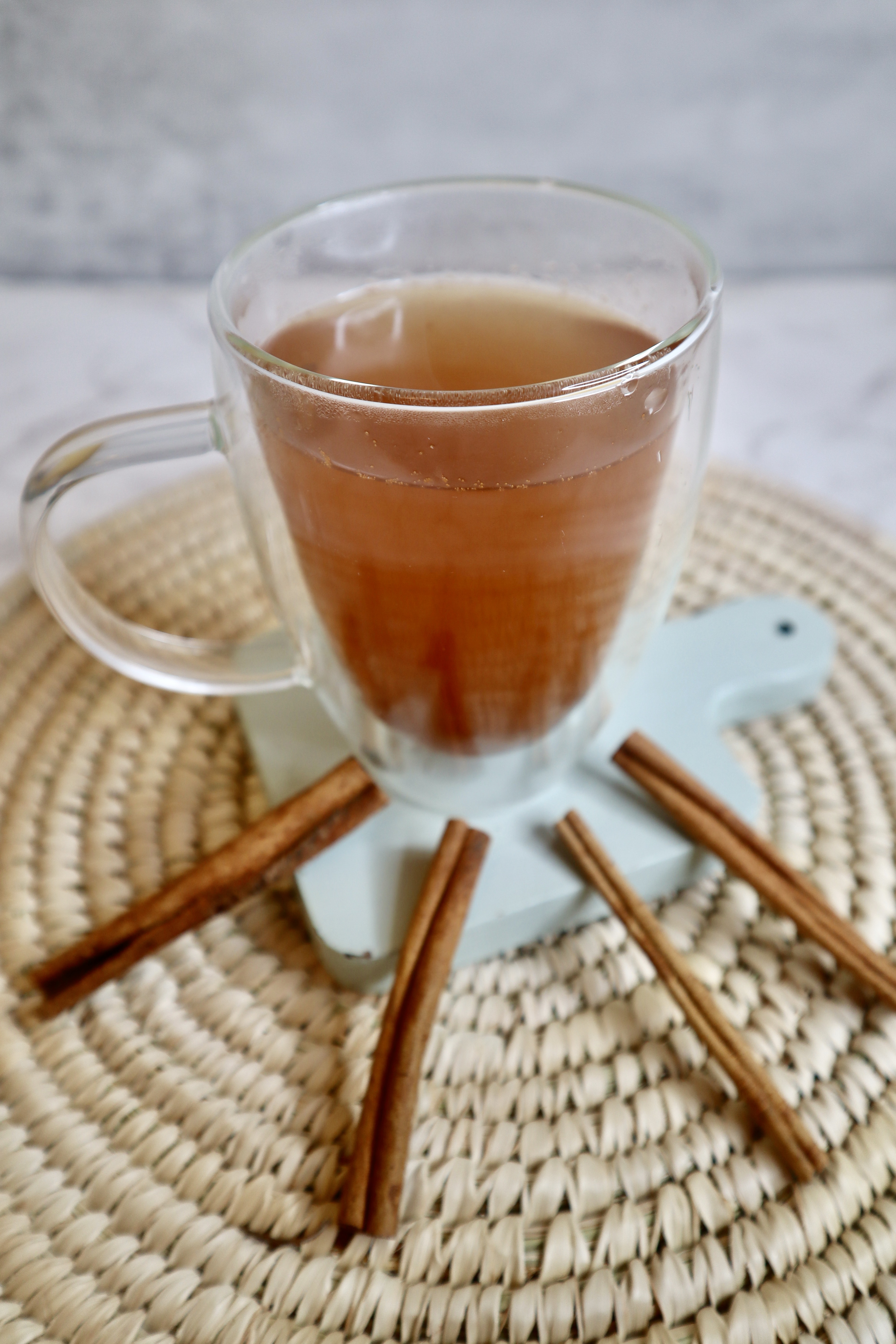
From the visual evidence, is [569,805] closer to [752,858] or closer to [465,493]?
[752,858]

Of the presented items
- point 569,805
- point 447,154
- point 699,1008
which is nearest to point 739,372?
point 447,154

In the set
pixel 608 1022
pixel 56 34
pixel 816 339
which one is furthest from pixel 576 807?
pixel 56 34

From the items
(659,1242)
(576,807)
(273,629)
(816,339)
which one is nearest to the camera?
(659,1242)

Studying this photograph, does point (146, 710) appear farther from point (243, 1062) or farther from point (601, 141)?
point (601, 141)

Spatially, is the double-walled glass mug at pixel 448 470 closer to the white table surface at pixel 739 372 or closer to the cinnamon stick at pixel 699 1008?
the cinnamon stick at pixel 699 1008

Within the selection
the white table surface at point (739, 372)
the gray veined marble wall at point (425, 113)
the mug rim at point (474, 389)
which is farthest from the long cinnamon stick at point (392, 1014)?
the gray veined marble wall at point (425, 113)

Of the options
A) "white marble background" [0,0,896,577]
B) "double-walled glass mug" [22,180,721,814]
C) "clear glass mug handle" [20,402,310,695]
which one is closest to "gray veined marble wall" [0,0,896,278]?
"white marble background" [0,0,896,577]
